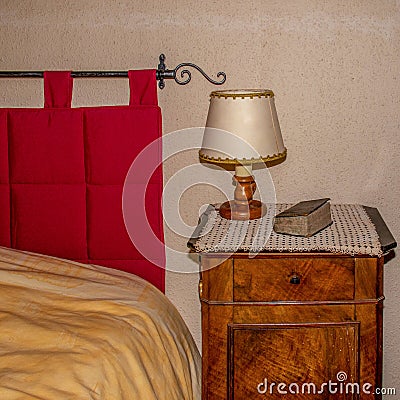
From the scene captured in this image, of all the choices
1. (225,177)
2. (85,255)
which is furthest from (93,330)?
(225,177)

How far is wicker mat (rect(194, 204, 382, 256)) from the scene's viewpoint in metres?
2.04

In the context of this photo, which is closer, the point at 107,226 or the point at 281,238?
the point at 281,238

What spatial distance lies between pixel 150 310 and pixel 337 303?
547 millimetres

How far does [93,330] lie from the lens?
6.25ft

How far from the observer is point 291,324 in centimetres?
211

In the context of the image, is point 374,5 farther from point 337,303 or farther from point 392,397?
point 392,397

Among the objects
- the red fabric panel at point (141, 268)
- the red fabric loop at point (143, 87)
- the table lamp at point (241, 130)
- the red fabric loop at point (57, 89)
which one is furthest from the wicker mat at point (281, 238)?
the red fabric loop at point (57, 89)

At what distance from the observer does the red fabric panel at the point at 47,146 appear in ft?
8.08

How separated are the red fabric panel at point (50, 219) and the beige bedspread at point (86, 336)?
174 millimetres

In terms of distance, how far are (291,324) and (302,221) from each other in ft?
0.99

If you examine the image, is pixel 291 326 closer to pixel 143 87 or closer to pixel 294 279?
pixel 294 279

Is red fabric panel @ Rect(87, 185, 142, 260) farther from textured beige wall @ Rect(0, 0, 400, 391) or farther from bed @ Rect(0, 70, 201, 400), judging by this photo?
textured beige wall @ Rect(0, 0, 400, 391)

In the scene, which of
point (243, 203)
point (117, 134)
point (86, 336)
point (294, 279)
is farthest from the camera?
point (117, 134)

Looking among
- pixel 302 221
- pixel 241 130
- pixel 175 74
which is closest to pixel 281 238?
pixel 302 221
